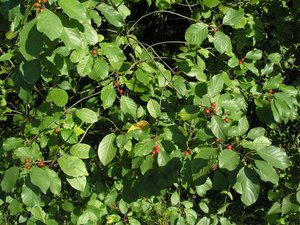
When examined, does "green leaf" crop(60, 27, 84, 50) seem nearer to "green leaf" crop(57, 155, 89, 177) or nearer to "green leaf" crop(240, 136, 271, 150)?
"green leaf" crop(57, 155, 89, 177)

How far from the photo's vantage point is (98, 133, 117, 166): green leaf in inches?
80.1

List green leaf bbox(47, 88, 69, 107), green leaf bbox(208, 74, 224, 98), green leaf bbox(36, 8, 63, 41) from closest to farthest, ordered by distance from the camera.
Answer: green leaf bbox(36, 8, 63, 41) → green leaf bbox(208, 74, 224, 98) → green leaf bbox(47, 88, 69, 107)

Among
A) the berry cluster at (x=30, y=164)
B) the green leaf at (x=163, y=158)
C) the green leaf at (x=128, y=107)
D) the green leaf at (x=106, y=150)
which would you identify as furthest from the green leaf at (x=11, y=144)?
the green leaf at (x=163, y=158)

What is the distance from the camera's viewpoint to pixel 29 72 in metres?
1.69

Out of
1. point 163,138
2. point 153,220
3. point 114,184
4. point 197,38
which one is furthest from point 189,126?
point 153,220

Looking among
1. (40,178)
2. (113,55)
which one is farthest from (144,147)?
(113,55)

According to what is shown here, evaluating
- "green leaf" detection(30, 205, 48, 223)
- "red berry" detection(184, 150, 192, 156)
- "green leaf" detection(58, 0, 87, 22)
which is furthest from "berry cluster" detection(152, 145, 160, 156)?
"green leaf" detection(30, 205, 48, 223)

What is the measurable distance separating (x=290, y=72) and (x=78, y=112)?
2.35m

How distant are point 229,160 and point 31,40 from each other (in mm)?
804

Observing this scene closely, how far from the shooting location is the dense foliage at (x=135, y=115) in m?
1.64

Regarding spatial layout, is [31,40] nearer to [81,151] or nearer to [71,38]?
[71,38]

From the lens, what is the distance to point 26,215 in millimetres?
2658

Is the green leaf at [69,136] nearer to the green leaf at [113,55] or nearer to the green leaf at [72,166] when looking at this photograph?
the green leaf at [72,166]

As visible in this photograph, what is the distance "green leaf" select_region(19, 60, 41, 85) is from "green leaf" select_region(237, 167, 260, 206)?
843mm
